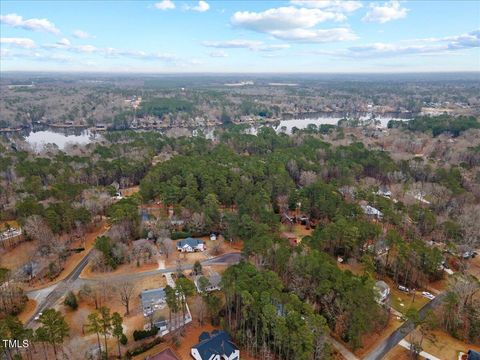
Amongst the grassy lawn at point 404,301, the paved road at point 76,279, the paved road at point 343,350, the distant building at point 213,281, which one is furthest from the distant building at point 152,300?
the grassy lawn at point 404,301

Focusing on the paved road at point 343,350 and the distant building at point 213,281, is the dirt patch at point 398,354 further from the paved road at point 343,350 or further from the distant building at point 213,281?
the distant building at point 213,281

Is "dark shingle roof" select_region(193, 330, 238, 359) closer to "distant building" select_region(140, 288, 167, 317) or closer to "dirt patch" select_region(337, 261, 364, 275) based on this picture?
"distant building" select_region(140, 288, 167, 317)

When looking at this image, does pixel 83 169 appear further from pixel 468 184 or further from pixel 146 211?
pixel 468 184

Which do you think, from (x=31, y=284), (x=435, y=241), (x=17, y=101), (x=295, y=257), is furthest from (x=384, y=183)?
(x=17, y=101)

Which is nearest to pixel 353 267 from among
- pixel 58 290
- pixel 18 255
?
pixel 58 290

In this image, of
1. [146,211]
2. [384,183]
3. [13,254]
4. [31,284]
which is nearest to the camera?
[31,284]

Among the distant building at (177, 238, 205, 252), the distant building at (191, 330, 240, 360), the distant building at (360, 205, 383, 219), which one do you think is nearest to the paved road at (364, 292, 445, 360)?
the distant building at (191, 330, 240, 360)
